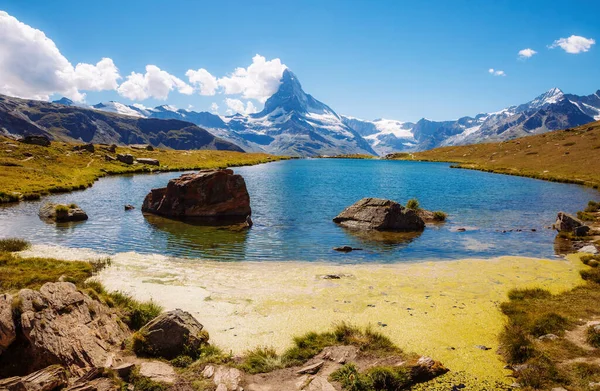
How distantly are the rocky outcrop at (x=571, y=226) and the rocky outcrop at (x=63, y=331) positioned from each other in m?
47.9

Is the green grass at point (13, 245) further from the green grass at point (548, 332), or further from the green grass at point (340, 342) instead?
the green grass at point (548, 332)

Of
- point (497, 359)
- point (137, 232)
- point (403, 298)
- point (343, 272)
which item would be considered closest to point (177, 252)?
point (137, 232)

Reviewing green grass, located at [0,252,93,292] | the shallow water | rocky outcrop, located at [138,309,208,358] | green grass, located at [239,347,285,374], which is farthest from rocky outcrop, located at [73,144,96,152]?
green grass, located at [239,347,285,374]

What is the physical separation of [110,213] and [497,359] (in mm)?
52241

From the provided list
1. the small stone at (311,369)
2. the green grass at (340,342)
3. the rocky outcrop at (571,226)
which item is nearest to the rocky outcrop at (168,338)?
the green grass at (340,342)

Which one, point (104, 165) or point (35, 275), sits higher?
point (104, 165)

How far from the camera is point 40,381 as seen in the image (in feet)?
40.2

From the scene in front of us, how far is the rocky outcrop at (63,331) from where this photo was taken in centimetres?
1371

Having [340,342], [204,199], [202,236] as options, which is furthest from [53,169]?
[340,342]

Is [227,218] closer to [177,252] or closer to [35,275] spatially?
[177,252]

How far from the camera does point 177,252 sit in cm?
3581

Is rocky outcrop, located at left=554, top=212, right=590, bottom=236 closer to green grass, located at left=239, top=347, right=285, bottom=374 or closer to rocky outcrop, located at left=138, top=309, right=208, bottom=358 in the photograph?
green grass, located at left=239, top=347, right=285, bottom=374

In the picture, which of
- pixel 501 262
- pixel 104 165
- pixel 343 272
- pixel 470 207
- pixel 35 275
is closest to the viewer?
pixel 35 275

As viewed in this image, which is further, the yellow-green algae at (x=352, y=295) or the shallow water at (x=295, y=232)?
the shallow water at (x=295, y=232)
